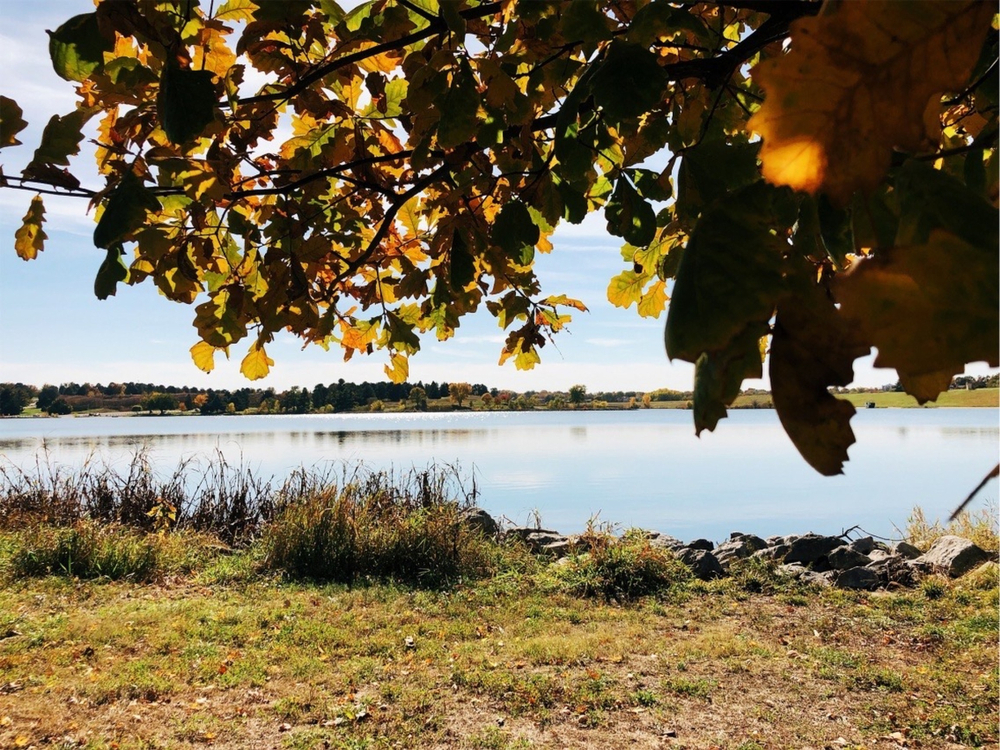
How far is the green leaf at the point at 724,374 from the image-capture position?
17.9 inches

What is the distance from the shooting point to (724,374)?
46 cm

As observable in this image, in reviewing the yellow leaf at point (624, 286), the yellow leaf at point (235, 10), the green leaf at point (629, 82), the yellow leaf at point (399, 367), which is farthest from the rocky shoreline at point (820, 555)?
the green leaf at point (629, 82)

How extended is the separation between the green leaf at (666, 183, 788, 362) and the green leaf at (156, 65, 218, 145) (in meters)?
0.96

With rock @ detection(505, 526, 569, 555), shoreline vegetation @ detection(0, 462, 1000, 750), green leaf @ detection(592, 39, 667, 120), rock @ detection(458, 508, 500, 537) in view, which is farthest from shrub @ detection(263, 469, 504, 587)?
green leaf @ detection(592, 39, 667, 120)

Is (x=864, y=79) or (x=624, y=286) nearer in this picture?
(x=864, y=79)

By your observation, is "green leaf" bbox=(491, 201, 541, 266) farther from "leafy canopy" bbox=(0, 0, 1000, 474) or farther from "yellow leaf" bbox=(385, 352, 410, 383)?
"yellow leaf" bbox=(385, 352, 410, 383)

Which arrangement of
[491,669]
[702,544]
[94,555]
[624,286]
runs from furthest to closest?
[702,544] → [94,555] → [491,669] → [624,286]

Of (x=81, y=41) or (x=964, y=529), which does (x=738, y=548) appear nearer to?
(x=964, y=529)

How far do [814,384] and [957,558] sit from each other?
32.5 ft

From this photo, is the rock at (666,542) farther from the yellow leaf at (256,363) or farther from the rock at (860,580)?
the yellow leaf at (256,363)

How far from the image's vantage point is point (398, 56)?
199 cm

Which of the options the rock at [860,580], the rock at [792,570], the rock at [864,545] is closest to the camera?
the rock at [860,580]

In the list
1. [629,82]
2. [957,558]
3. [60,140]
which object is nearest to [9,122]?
[60,140]

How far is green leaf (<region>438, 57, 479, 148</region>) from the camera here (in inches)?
55.0
